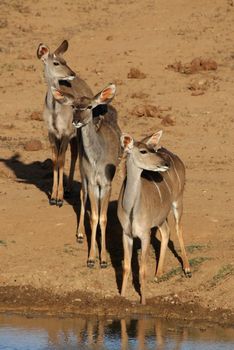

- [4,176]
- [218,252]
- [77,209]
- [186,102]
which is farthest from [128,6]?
[218,252]

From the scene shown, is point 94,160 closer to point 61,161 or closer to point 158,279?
point 158,279

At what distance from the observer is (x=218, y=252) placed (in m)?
13.2

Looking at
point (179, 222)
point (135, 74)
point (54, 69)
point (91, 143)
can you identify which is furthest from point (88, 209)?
point (135, 74)

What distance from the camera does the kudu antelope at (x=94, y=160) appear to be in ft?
43.4

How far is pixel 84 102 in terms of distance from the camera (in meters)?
13.3

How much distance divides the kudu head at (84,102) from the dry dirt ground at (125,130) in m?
1.51

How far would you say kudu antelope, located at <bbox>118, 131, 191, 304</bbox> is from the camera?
1218cm

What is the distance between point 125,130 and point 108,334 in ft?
26.0

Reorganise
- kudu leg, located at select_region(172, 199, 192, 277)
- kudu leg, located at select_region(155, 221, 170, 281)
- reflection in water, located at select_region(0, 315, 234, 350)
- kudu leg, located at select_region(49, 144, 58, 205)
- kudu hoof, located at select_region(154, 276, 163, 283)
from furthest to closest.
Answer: kudu leg, located at select_region(49, 144, 58, 205), kudu leg, located at select_region(172, 199, 192, 277), kudu leg, located at select_region(155, 221, 170, 281), kudu hoof, located at select_region(154, 276, 163, 283), reflection in water, located at select_region(0, 315, 234, 350)

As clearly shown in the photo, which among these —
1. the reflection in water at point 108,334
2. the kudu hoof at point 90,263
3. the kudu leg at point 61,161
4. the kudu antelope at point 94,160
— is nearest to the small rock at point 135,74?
the kudu leg at point 61,161

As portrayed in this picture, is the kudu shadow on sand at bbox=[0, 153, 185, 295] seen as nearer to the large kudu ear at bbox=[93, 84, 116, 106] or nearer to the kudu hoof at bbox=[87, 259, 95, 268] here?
the kudu hoof at bbox=[87, 259, 95, 268]

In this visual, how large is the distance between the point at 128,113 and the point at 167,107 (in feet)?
2.35

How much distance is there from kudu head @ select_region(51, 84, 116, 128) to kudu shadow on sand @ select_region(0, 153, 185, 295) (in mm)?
1512

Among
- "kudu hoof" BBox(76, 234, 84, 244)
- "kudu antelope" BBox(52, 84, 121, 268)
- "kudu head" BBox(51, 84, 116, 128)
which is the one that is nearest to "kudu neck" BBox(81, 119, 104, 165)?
"kudu antelope" BBox(52, 84, 121, 268)
